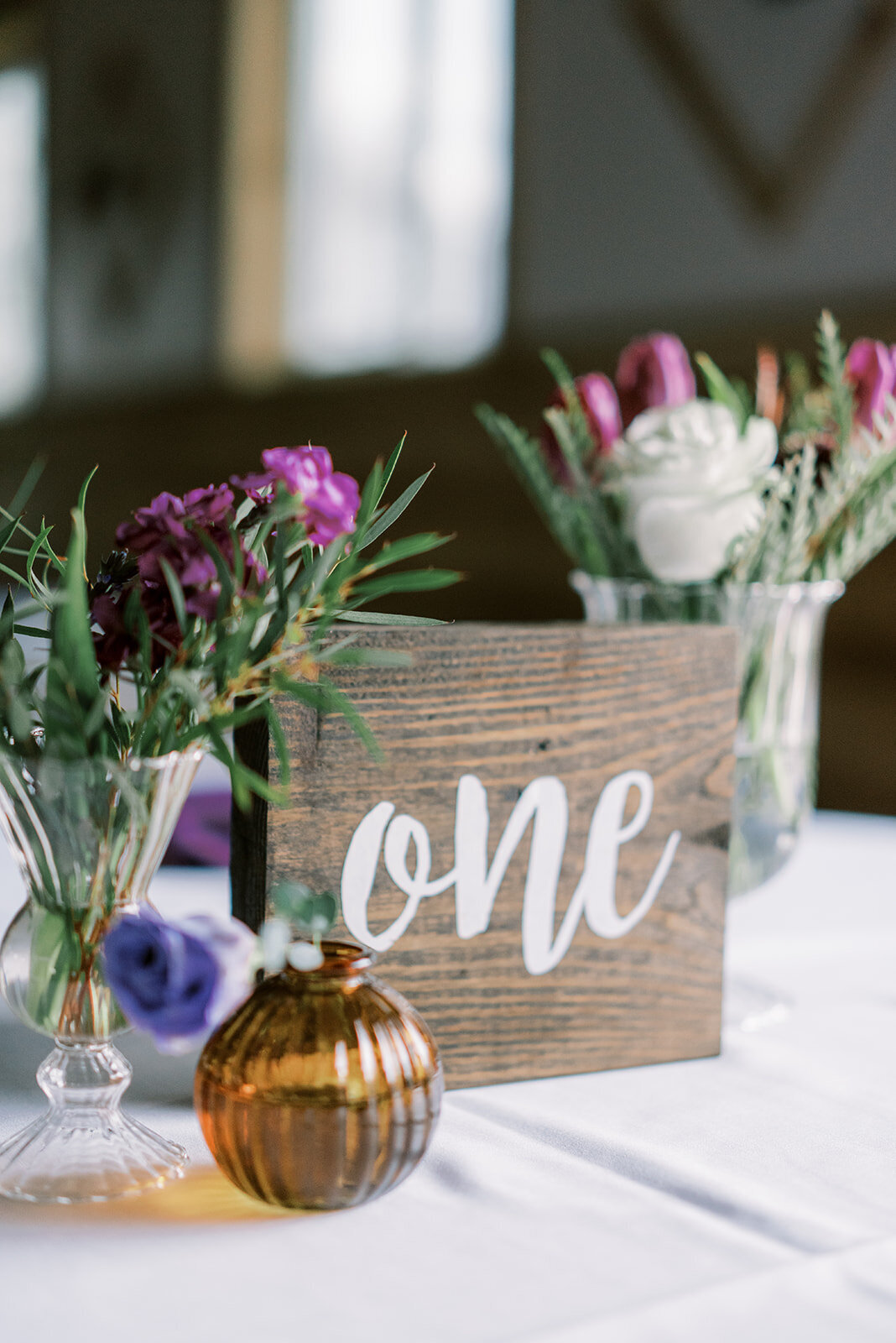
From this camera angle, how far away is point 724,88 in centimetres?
311

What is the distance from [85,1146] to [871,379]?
0.67m

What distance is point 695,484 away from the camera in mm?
796

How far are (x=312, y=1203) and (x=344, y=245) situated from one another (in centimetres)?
391

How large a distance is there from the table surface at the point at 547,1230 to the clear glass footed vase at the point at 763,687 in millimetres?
145

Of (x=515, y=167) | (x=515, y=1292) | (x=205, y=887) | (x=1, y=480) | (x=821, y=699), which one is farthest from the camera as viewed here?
(x=1, y=480)

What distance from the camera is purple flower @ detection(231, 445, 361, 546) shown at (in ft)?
Result: 1.71

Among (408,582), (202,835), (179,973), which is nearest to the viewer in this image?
(179,973)

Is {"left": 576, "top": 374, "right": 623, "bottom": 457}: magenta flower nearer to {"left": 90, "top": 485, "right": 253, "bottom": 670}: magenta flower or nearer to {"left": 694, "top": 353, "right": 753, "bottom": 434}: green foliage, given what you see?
{"left": 694, "top": 353, "right": 753, "bottom": 434}: green foliage

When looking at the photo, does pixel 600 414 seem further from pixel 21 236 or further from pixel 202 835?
pixel 21 236

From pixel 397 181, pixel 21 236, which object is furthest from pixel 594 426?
pixel 21 236

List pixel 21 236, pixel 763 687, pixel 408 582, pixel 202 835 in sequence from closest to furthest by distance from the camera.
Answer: pixel 408 582 → pixel 763 687 → pixel 202 835 → pixel 21 236

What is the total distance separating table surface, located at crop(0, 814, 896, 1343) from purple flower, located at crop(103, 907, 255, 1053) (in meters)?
0.10

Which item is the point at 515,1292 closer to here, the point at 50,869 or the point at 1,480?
the point at 50,869

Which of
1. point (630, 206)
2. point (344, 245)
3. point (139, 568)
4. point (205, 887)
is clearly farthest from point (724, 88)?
point (139, 568)
